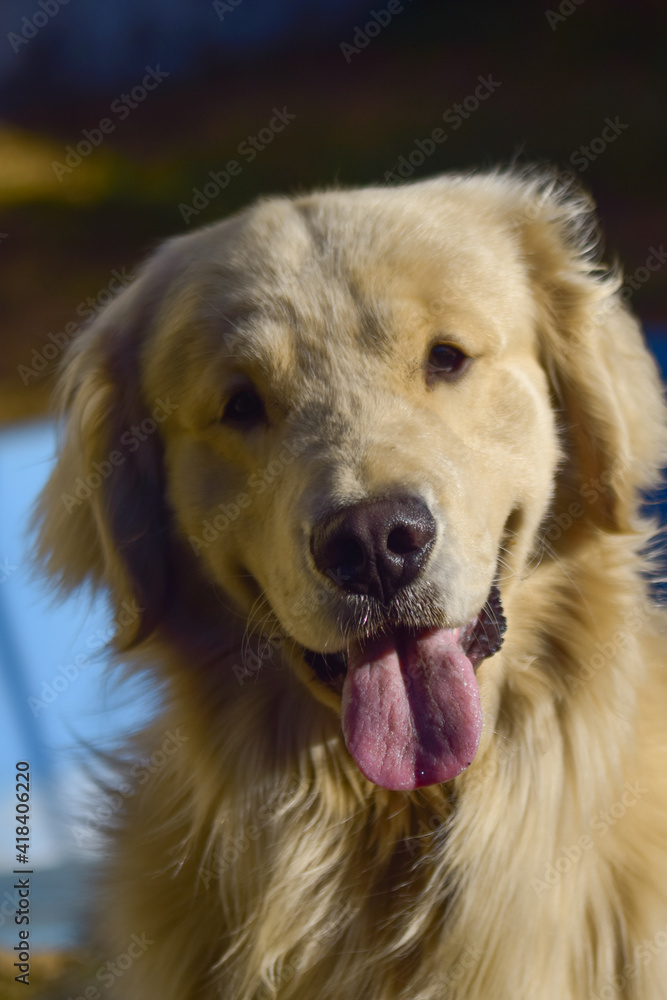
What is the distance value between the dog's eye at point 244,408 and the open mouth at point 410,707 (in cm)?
55

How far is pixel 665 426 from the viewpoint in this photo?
203 cm

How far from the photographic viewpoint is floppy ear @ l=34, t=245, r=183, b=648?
6.16 ft

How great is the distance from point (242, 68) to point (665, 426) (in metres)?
2.74

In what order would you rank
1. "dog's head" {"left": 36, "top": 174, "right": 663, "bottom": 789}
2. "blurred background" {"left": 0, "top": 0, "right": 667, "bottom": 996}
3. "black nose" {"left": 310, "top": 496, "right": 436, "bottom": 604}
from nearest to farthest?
"black nose" {"left": 310, "top": 496, "right": 436, "bottom": 604} < "dog's head" {"left": 36, "top": 174, "right": 663, "bottom": 789} < "blurred background" {"left": 0, "top": 0, "right": 667, "bottom": 996}

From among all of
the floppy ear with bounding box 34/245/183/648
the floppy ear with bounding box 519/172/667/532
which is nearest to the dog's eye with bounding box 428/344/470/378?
the floppy ear with bounding box 519/172/667/532

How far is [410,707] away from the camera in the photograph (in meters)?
1.45

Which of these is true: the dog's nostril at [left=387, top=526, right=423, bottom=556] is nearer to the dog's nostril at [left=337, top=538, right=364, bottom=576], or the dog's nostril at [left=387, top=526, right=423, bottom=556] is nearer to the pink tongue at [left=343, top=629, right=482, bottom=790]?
the dog's nostril at [left=337, top=538, right=364, bottom=576]

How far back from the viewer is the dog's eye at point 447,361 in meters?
1.69

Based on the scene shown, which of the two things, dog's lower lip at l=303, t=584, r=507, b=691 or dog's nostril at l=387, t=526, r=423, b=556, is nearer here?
dog's nostril at l=387, t=526, r=423, b=556

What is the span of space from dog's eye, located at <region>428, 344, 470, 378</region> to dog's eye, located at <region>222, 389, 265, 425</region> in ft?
1.21

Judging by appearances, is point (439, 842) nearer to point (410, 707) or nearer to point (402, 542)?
point (410, 707)

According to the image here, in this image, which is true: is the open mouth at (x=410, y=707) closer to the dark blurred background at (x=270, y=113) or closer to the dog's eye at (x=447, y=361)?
the dog's eye at (x=447, y=361)

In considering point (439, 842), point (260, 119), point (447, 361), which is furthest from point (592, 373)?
point (260, 119)

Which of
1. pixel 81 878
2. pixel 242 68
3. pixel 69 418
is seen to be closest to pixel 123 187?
pixel 242 68
